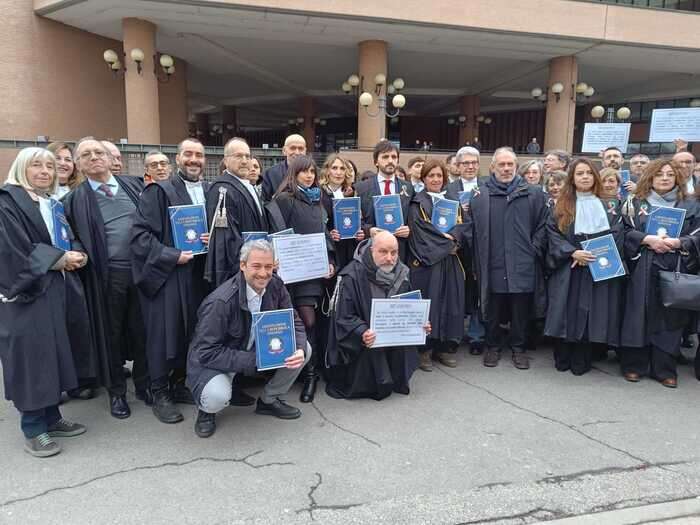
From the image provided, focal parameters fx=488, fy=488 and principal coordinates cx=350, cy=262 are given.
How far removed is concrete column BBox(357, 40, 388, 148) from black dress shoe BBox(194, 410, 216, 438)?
1396cm

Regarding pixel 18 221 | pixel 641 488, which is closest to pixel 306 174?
pixel 18 221

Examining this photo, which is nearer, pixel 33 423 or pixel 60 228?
pixel 33 423

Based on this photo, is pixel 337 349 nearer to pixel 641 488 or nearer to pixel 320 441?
pixel 320 441

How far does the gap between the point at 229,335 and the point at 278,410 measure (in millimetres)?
810

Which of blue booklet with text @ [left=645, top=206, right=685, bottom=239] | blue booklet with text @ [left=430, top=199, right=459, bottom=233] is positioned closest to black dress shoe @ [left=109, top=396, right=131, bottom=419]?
blue booklet with text @ [left=430, top=199, right=459, bottom=233]

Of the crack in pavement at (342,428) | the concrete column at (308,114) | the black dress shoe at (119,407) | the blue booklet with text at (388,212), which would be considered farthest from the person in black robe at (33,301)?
the concrete column at (308,114)

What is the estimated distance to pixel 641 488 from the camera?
3.10 m

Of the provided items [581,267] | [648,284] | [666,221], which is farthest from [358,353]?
[666,221]

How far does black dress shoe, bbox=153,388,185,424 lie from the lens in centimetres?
388

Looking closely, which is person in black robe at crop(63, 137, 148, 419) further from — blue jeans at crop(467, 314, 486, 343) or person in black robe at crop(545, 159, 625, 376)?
person in black robe at crop(545, 159, 625, 376)

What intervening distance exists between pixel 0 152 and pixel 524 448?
14013mm

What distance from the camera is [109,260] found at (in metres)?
3.88

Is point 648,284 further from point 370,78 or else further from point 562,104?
point 562,104

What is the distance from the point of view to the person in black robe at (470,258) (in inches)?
209
